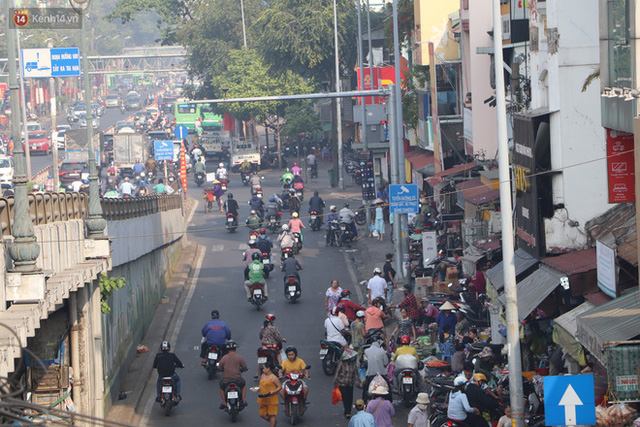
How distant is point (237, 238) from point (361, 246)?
4.85m

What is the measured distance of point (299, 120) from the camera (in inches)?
2313

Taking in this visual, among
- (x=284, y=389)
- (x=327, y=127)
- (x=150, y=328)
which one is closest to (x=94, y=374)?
(x=284, y=389)

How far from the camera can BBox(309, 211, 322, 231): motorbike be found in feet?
119

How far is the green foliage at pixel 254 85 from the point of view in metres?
61.1

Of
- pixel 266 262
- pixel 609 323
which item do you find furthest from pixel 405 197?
pixel 609 323

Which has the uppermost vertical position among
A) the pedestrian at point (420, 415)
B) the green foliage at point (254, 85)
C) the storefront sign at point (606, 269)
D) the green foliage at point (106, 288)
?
the green foliage at point (254, 85)

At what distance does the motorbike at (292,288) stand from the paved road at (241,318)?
228 millimetres

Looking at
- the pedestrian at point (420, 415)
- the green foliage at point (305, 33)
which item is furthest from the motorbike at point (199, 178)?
the pedestrian at point (420, 415)

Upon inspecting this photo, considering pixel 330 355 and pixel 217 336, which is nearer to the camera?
pixel 330 355

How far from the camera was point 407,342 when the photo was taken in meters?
17.4

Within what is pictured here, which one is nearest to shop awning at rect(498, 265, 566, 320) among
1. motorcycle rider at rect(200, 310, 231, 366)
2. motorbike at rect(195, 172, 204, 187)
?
motorcycle rider at rect(200, 310, 231, 366)

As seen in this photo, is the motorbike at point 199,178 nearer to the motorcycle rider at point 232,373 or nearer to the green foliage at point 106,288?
the green foliage at point 106,288

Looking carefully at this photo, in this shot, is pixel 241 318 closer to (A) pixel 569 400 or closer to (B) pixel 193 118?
(A) pixel 569 400

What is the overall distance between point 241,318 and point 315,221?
1270cm
